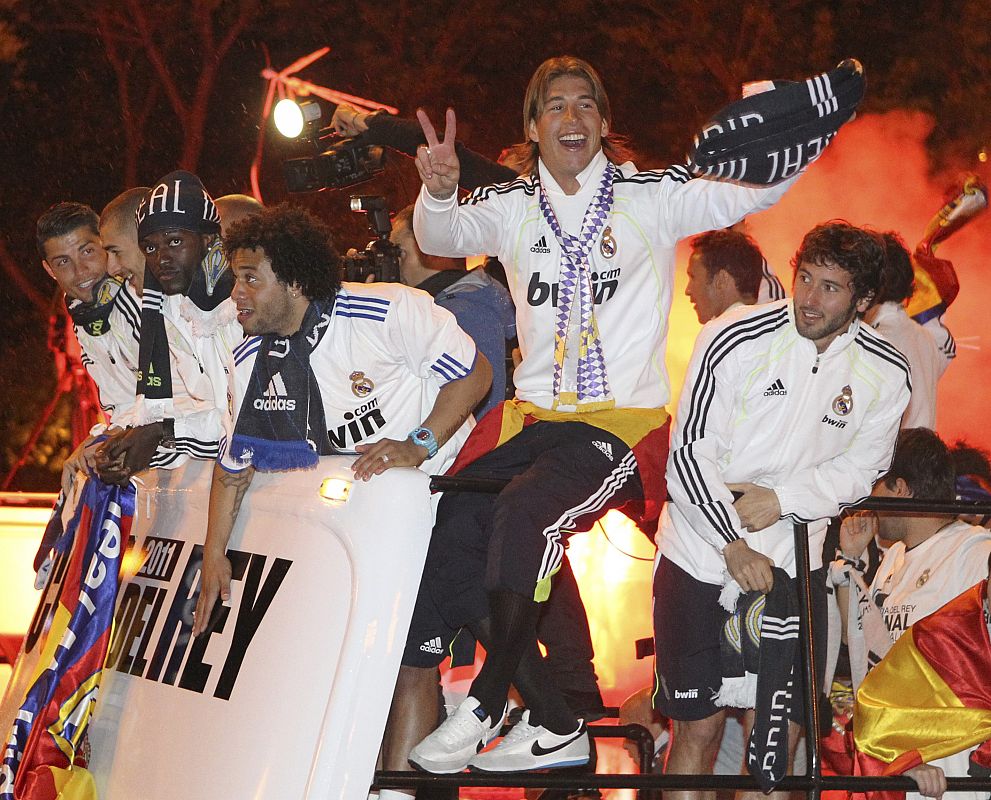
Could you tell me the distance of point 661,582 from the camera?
412 cm

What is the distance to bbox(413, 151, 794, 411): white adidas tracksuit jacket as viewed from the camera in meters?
4.05

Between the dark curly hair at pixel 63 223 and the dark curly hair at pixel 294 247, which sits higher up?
the dark curly hair at pixel 63 223

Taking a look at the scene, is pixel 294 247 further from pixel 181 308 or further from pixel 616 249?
pixel 616 249

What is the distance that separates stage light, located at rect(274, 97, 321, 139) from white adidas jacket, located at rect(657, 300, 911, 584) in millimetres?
2902

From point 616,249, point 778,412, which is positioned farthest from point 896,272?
point 616,249

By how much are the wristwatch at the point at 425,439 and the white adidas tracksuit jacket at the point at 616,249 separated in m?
0.43

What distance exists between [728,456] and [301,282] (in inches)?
55.6

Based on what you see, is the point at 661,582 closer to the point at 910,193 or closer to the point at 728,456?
the point at 728,456

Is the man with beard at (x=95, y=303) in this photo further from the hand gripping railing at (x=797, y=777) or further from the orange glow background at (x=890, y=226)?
the orange glow background at (x=890, y=226)

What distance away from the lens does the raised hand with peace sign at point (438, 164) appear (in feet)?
13.1

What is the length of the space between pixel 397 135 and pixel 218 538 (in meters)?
2.40


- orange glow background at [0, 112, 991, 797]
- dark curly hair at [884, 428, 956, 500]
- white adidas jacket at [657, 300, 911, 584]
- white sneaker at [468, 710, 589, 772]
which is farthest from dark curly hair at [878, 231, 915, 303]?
orange glow background at [0, 112, 991, 797]

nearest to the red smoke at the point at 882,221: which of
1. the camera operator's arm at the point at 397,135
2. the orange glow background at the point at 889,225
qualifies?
the orange glow background at the point at 889,225

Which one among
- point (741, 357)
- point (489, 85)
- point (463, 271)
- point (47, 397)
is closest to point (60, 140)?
point (47, 397)
